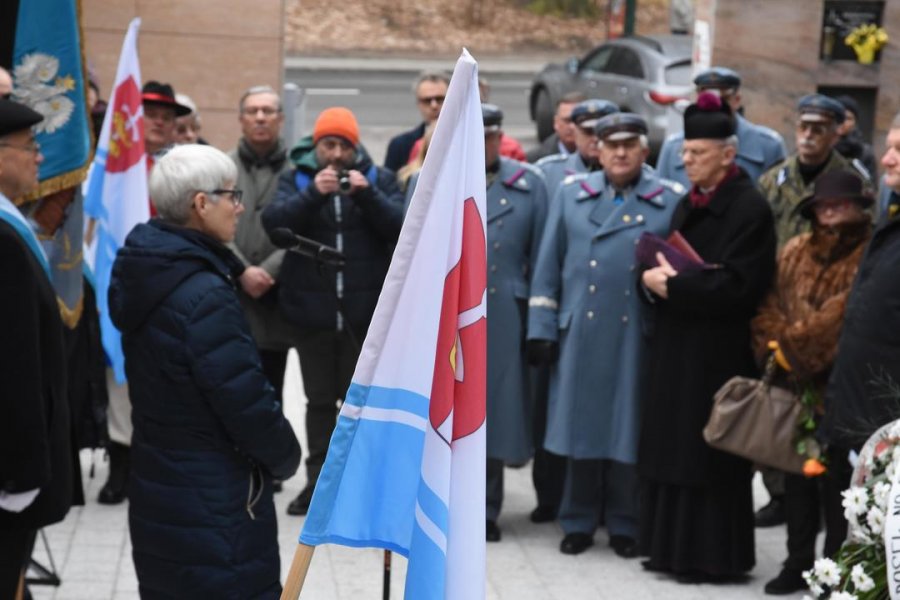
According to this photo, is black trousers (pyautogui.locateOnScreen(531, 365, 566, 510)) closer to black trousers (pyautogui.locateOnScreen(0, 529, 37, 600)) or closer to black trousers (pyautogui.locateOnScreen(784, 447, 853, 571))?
black trousers (pyautogui.locateOnScreen(784, 447, 853, 571))

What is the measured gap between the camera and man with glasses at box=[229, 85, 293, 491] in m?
8.45

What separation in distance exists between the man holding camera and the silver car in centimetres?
1146

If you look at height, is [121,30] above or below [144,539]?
above

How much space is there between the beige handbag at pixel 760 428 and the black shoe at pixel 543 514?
1.59m

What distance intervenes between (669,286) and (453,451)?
3.26 meters

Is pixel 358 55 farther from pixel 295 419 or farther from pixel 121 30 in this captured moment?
pixel 295 419

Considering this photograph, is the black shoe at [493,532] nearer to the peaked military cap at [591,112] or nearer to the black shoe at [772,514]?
the black shoe at [772,514]

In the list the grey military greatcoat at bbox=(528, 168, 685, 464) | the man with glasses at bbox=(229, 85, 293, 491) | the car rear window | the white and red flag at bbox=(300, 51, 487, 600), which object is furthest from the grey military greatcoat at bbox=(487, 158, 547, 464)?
the car rear window

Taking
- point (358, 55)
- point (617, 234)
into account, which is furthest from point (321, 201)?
point (358, 55)

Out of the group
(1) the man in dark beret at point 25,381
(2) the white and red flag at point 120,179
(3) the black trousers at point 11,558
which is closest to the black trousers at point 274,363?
(2) the white and red flag at point 120,179

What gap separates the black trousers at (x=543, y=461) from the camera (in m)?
8.43

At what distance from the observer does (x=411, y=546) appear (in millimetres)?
4105

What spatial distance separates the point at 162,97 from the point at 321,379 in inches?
69.4

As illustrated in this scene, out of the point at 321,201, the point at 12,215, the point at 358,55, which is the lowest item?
the point at 358,55
